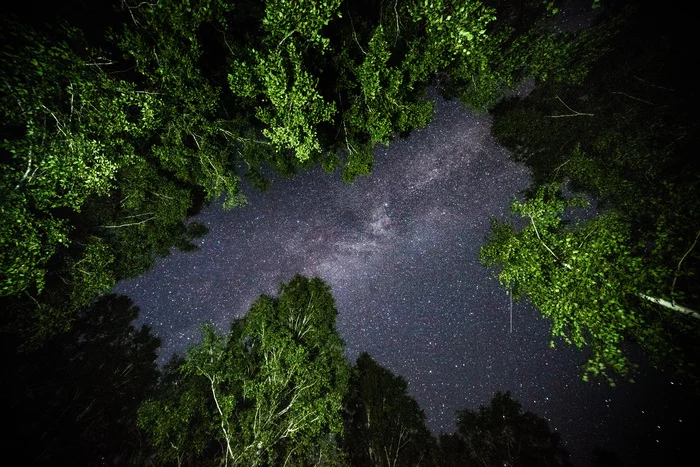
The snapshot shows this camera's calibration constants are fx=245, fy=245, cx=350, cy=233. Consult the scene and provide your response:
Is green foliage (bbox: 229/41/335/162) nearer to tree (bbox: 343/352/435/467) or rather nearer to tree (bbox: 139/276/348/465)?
tree (bbox: 139/276/348/465)

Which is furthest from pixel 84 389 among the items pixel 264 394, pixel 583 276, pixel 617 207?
pixel 617 207

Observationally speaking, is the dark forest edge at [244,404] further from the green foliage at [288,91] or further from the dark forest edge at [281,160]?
the green foliage at [288,91]

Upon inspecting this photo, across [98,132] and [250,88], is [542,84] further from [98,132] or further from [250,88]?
[98,132]

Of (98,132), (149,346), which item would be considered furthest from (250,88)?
(149,346)

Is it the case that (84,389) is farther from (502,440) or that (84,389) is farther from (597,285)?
(502,440)

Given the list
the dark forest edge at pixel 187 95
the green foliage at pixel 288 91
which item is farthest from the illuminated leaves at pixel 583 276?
the green foliage at pixel 288 91

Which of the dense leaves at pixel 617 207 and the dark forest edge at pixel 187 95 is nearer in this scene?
the dark forest edge at pixel 187 95

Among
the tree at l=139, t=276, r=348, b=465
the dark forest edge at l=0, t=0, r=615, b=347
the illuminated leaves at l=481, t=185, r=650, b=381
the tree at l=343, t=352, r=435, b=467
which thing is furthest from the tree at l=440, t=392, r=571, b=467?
the dark forest edge at l=0, t=0, r=615, b=347
